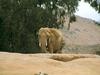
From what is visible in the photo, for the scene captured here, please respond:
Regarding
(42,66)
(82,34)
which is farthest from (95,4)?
(42,66)

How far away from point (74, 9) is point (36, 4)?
3.99m

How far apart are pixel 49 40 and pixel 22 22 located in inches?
497

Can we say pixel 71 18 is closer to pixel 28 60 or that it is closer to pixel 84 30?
pixel 84 30

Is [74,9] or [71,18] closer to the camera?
[74,9]

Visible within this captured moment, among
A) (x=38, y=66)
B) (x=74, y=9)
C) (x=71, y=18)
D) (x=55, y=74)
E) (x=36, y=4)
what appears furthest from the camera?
(x=71, y=18)

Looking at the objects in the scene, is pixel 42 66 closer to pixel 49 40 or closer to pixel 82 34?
pixel 49 40

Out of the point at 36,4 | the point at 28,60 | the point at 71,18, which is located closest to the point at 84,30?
the point at 71,18

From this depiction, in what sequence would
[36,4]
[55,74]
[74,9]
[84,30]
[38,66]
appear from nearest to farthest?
[55,74] → [38,66] → [36,4] → [74,9] → [84,30]

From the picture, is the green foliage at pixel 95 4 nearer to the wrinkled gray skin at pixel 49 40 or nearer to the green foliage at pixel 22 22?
the green foliage at pixel 22 22

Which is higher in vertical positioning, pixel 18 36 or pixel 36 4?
pixel 36 4

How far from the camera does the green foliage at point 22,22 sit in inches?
1225

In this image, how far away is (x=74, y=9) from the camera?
3666 centimetres

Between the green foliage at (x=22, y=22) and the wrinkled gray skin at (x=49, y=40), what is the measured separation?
962 cm

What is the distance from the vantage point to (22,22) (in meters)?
32.6
